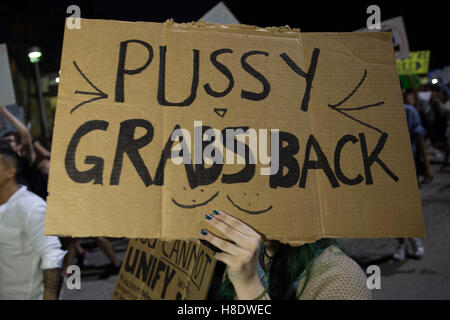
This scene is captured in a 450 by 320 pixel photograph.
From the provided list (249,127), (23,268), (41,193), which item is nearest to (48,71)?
(41,193)

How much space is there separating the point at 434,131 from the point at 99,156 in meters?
8.18

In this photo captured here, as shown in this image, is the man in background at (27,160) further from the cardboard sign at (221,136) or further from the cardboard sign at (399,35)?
the cardboard sign at (399,35)

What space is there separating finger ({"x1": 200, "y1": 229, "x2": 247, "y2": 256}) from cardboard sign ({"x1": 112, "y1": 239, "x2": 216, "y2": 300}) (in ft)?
1.69

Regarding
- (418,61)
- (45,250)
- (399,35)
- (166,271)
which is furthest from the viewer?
(418,61)

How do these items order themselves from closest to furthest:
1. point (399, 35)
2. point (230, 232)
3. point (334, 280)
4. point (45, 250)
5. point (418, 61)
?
point (230, 232) < point (334, 280) < point (45, 250) < point (399, 35) < point (418, 61)

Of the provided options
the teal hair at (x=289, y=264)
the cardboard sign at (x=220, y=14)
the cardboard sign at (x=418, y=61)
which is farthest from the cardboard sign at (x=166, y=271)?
the cardboard sign at (x=418, y=61)

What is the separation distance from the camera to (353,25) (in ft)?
34.1

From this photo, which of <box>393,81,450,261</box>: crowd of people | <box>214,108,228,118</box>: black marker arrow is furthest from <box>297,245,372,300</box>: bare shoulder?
<box>393,81,450,261</box>: crowd of people

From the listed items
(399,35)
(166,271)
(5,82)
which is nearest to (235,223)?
(166,271)

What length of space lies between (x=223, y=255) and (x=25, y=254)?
170 centimetres

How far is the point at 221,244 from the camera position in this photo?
962 mm

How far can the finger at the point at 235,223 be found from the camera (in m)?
0.96

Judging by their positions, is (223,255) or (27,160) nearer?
(223,255)

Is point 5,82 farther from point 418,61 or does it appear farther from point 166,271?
point 418,61
